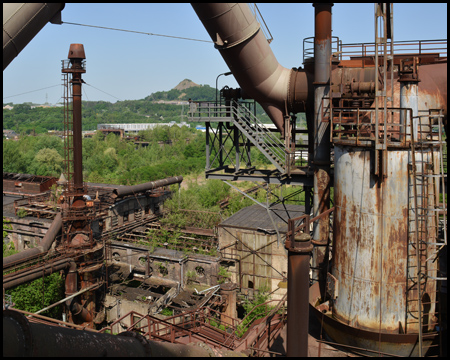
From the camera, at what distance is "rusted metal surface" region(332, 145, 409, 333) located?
875 cm

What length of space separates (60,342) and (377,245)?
22.2 ft

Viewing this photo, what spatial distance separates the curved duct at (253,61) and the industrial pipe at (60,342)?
8.24m

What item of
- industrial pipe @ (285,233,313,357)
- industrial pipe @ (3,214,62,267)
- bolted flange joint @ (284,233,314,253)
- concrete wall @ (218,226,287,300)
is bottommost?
concrete wall @ (218,226,287,300)

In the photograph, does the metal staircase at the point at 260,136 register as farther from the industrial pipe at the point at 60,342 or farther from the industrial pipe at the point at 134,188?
the industrial pipe at the point at 134,188

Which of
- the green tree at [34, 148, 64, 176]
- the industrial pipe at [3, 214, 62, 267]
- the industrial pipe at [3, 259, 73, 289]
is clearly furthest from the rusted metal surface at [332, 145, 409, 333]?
the green tree at [34, 148, 64, 176]

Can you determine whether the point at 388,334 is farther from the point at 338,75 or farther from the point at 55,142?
the point at 55,142

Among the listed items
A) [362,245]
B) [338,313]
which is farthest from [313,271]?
[362,245]

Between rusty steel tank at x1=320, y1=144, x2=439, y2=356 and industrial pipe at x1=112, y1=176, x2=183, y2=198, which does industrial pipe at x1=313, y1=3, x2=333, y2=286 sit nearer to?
rusty steel tank at x1=320, y1=144, x2=439, y2=356

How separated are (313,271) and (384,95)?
5.09 metres

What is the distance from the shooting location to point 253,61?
11727mm

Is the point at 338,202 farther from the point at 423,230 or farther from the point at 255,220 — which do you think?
the point at 255,220

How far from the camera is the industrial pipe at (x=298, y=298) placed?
742 cm

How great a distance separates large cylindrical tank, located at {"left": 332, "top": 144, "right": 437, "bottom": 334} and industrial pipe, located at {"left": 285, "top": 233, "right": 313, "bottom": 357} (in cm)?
205

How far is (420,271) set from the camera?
27.9 feet
